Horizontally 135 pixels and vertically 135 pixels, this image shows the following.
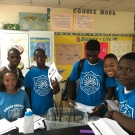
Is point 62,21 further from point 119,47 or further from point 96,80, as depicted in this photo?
point 96,80

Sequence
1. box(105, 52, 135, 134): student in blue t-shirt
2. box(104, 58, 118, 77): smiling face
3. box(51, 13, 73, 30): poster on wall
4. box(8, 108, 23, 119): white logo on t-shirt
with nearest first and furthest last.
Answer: box(105, 52, 135, 134): student in blue t-shirt, box(8, 108, 23, 119): white logo on t-shirt, box(104, 58, 118, 77): smiling face, box(51, 13, 73, 30): poster on wall

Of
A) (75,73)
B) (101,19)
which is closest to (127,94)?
(75,73)

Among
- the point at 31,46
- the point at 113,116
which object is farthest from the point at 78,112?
the point at 31,46

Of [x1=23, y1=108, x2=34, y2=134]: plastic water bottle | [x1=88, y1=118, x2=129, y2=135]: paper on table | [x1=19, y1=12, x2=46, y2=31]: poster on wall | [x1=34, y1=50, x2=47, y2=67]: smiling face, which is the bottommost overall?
[x1=23, y1=108, x2=34, y2=134]: plastic water bottle

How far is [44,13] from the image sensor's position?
3.55m

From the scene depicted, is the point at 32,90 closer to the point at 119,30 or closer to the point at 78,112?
the point at 78,112

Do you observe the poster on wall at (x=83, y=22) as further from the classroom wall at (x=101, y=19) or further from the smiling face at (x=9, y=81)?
the smiling face at (x=9, y=81)

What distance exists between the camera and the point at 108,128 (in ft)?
2.86

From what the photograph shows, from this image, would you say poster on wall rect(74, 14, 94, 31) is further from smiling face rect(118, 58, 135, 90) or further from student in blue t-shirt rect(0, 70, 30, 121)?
smiling face rect(118, 58, 135, 90)

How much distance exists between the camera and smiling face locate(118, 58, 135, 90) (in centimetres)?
98

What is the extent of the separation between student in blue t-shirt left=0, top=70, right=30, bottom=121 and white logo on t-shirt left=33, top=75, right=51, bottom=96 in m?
0.17

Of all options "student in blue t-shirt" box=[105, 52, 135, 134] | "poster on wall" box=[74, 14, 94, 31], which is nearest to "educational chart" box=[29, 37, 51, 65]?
"poster on wall" box=[74, 14, 94, 31]

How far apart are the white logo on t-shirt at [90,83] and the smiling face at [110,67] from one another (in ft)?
0.41

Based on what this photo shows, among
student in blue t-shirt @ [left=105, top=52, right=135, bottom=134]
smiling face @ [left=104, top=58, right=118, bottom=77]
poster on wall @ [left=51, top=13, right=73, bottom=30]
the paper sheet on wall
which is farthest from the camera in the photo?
the paper sheet on wall
